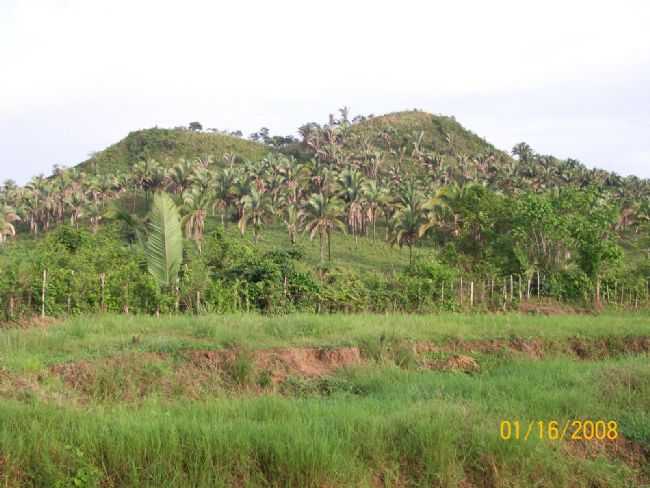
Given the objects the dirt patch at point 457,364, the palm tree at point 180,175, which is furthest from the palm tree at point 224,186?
the dirt patch at point 457,364

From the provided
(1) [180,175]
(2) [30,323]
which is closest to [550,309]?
(2) [30,323]

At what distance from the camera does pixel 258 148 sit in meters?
103

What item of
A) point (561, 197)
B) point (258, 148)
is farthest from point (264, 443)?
point (258, 148)

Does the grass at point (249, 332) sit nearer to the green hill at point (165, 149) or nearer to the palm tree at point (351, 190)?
the palm tree at point (351, 190)

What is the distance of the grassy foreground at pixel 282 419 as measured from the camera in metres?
6.83

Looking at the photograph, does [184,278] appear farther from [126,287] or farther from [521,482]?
[521,482]

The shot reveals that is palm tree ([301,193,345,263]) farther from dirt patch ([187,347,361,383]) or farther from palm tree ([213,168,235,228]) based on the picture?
dirt patch ([187,347,361,383])

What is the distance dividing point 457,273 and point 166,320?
15.4m

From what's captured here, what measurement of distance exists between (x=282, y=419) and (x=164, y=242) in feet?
44.0
